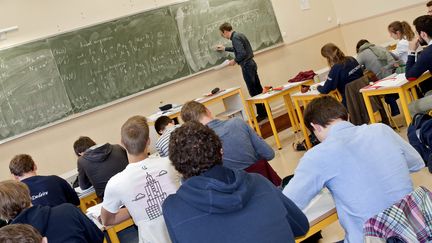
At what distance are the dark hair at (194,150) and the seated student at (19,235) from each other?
0.58m

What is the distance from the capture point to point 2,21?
21.5 feet

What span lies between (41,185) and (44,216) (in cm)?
121

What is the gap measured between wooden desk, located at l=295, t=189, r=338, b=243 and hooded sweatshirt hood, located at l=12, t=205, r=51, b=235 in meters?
1.32

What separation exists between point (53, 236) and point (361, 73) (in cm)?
422

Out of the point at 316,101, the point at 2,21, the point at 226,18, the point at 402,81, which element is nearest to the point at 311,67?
the point at 226,18

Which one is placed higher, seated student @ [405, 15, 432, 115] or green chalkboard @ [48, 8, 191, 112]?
green chalkboard @ [48, 8, 191, 112]

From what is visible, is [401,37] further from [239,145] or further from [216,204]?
[216,204]

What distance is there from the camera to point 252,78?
7883mm

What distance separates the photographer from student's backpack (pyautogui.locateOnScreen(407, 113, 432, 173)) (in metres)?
3.42

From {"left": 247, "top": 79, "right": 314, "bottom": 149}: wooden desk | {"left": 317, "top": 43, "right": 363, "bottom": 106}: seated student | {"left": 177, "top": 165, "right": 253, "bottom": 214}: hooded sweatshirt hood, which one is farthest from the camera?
{"left": 247, "top": 79, "right": 314, "bottom": 149}: wooden desk

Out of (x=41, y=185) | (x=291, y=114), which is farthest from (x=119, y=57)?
(x=41, y=185)

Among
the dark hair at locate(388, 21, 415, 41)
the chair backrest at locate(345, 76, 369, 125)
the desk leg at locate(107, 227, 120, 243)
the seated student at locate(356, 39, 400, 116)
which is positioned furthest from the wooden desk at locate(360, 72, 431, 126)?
the desk leg at locate(107, 227, 120, 243)

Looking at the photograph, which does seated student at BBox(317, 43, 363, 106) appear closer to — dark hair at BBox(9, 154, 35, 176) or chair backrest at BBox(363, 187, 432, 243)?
dark hair at BBox(9, 154, 35, 176)

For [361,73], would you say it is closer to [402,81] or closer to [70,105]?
[402,81]
